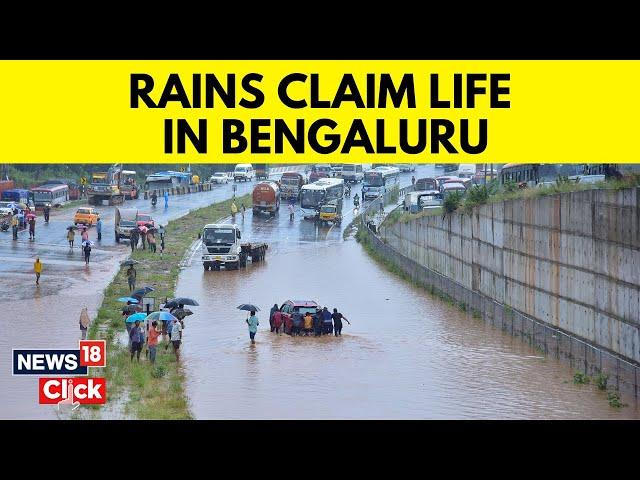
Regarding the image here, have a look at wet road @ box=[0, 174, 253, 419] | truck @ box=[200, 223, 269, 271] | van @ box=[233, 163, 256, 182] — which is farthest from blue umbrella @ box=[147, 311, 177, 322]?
van @ box=[233, 163, 256, 182]

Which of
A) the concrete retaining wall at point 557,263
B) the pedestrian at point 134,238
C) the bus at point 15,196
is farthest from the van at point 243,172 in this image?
the concrete retaining wall at point 557,263

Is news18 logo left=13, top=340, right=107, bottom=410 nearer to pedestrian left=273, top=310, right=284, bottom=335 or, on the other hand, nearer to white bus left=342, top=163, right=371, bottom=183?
pedestrian left=273, top=310, right=284, bottom=335

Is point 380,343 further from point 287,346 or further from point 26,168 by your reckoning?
point 26,168

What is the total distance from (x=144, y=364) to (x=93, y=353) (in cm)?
450

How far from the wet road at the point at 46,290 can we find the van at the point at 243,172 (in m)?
22.8

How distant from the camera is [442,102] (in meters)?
21.3

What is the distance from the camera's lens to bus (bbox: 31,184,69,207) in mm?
80750

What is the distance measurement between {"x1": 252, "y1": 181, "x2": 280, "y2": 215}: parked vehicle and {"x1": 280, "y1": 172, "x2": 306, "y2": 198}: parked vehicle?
7.00m

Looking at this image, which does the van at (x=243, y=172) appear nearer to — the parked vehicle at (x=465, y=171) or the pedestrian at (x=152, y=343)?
the parked vehicle at (x=465, y=171)

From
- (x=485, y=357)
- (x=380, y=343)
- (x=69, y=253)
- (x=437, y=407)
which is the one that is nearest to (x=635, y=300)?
(x=437, y=407)

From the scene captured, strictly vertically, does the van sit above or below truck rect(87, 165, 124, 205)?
above

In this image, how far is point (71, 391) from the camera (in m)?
24.6
